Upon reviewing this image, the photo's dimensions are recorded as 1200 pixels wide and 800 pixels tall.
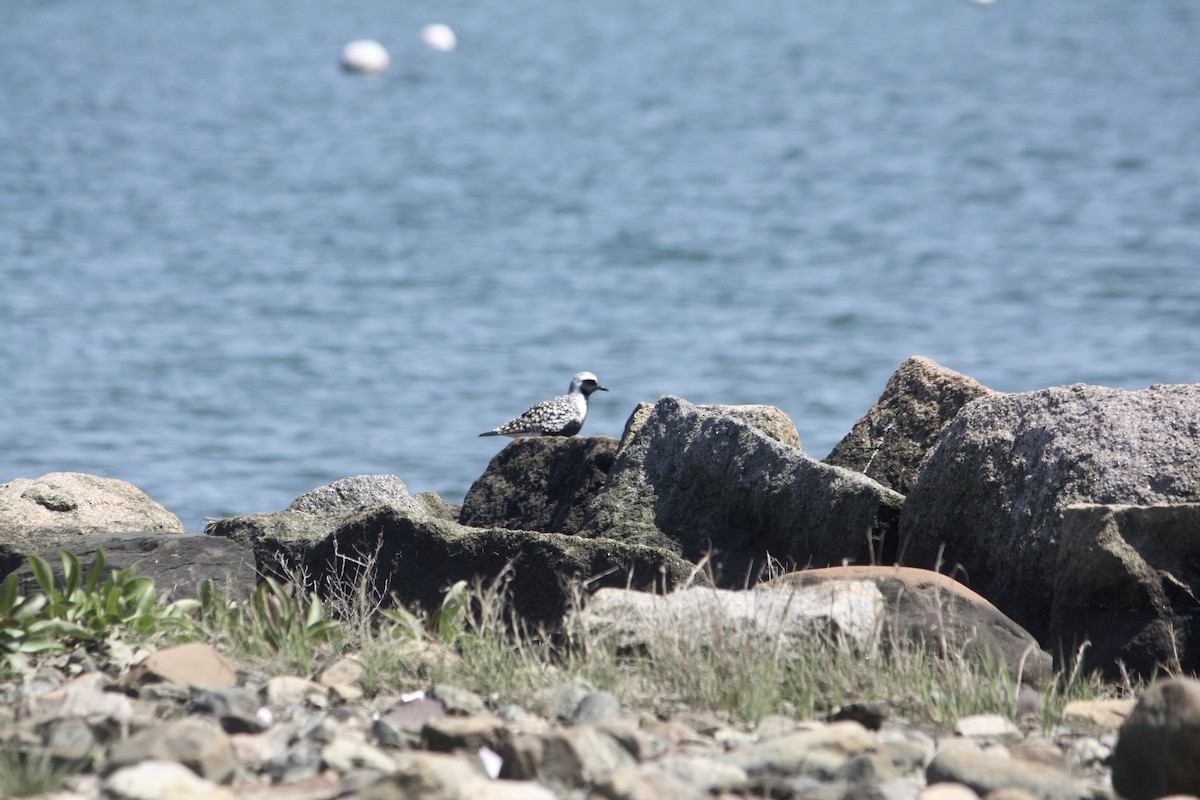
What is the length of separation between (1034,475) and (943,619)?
1.01m

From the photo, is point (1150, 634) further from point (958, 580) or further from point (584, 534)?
point (584, 534)

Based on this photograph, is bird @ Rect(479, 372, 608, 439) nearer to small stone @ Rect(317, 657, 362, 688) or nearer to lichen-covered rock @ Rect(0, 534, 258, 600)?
lichen-covered rock @ Rect(0, 534, 258, 600)

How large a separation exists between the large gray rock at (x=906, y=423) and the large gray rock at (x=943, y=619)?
5.41 ft

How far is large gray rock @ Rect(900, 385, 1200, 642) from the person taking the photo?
222 inches

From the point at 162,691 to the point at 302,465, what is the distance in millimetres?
12402

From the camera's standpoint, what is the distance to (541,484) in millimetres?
7551

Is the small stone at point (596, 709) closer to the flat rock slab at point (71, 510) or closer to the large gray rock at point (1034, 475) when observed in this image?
the large gray rock at point (1034, 475)

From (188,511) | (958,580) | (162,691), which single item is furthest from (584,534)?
(188,511)

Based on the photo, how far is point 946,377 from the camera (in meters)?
7.04

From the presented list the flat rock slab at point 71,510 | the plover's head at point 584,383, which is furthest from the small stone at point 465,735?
the plover's head at point 584,383

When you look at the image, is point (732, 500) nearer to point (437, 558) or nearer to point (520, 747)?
point (437, 558)

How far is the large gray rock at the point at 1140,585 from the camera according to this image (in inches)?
206

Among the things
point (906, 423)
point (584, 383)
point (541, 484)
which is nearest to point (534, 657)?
point (541, 484)

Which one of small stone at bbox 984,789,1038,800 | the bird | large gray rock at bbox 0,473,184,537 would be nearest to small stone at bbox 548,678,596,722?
small stone at bbox 984,789,1038,800
